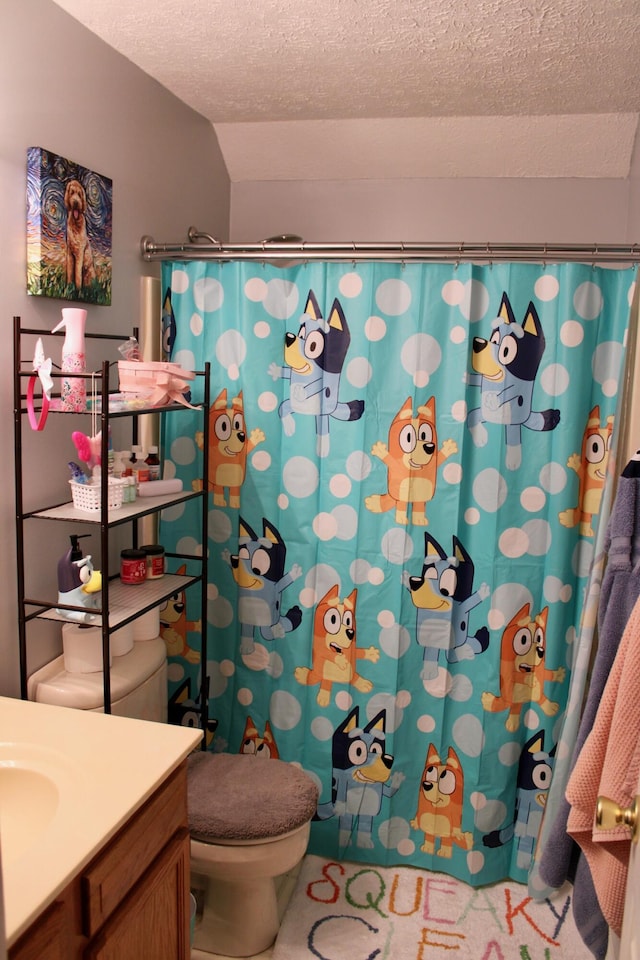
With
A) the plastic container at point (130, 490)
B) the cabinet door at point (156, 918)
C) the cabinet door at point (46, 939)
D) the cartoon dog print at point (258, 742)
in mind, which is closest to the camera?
the cabinet door at point (46, 939)

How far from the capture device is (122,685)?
6.41 feet

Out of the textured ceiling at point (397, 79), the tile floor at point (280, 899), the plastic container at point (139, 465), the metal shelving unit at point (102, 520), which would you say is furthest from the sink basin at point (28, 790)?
the textured ceiling at point (397, 79)

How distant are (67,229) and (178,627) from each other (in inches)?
50.4

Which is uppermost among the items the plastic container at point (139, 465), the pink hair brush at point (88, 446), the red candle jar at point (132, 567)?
the pink hair brush at point (88, 446)

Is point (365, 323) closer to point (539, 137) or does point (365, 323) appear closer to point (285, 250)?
point (285, 250)

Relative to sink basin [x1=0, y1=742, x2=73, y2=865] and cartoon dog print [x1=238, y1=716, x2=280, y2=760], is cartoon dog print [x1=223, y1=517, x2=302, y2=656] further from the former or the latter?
sink basin [x1=0, y1=742, x2=73, y2=865]

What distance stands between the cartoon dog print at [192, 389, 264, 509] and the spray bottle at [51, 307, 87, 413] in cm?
64

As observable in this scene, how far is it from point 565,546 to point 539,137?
52.3 inches

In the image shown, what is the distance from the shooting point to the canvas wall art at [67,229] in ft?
5.92

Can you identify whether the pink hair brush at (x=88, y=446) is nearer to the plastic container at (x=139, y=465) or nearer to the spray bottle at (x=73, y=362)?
the spray bottle at (x=73, y=362)

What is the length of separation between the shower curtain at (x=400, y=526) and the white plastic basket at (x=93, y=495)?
60 centimetres

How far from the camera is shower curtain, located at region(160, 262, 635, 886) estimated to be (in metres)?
2.22

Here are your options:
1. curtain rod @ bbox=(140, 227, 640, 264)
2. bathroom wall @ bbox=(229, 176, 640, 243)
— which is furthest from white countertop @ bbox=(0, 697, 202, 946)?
bathroom wall @ bbox=(229, 176, 640, 243)

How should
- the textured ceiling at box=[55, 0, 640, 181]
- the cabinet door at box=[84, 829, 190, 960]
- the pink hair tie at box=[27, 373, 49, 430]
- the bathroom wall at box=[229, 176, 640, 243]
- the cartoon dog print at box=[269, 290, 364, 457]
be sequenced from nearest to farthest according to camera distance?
the cabinet door at box=[84, 829, 190, 960] → the pink hair tie at box=[27, 373, 49, 430] → the textured ceiling at box=[55, 0, 640, 181] → the cartoon dog print at box=[269, 290, 364, 457] → the bathroom wall at box=[229, 176, 640, 243]
